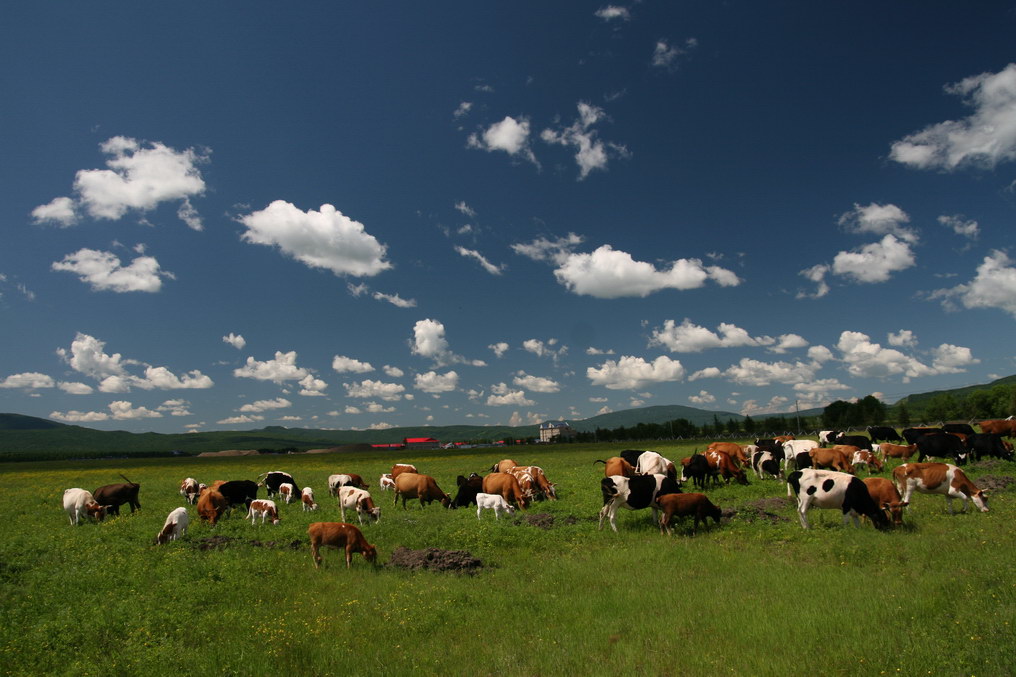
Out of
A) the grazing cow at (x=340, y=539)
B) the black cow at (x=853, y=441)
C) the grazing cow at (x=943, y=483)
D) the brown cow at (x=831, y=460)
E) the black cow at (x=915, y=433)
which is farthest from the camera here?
the black cow at (x=915, y=433)

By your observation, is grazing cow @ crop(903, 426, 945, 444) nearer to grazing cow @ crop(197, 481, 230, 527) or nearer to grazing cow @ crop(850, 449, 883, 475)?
grazing cow @ crop(850, 449, 883, 475)

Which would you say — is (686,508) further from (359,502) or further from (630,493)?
(359,502)

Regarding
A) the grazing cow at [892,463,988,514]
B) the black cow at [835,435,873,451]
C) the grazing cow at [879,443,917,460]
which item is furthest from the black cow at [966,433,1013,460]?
the grazing cow at [892,463,988,514]

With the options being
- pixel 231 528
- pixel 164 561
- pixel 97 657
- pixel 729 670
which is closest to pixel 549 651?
pixel 729 670

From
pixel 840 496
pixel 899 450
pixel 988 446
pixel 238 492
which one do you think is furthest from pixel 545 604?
pixel 988 446

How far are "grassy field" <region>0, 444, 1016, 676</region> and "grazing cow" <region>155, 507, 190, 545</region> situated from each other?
1.25ft

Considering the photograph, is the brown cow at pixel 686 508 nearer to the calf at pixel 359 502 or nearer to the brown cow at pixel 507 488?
the brown cow at pixel 507 488

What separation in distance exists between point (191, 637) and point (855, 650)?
35.2 feet

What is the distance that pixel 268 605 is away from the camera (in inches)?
414

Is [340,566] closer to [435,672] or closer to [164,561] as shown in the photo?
[164,561]

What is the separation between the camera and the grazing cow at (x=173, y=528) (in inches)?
631

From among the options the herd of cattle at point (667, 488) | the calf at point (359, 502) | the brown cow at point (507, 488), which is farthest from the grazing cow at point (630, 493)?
the calf at point (359, 502)

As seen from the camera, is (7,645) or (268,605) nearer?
(7,645)

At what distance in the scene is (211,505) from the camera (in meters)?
20.5
